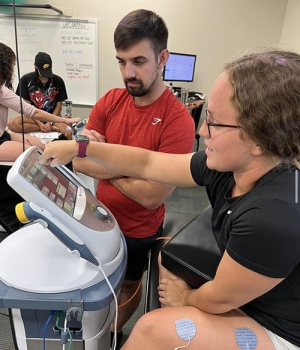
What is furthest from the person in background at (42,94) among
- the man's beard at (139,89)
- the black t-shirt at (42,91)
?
the man's beard at (139,89)

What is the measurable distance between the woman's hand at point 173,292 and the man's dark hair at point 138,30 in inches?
32.7

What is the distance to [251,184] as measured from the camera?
0.73 m

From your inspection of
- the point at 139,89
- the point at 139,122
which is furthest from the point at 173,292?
the point at 139,89

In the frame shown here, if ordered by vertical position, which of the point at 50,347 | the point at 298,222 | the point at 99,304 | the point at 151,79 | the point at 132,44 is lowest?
the point at 50,347

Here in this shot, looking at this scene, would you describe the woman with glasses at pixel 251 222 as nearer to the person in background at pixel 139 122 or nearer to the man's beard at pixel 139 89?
the person in background at pixel 139 122

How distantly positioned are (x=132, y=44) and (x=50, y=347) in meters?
1.04

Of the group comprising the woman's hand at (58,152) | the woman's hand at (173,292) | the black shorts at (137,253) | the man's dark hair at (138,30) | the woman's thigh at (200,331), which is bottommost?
the black shorts at (137,253)

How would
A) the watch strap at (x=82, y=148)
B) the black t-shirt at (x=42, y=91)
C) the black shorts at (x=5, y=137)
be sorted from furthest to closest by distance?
the black t-shirt at (x=42, y=91) < the black shorts at (x=5, y=137) < the watch strap at (x=82, y=148)

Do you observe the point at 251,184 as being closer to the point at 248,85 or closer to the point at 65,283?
the point at 248,85

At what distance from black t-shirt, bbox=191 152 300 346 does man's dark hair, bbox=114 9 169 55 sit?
0.66 m

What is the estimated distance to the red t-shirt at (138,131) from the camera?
3.60 ft

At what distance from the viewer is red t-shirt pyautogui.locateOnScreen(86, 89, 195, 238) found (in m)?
1.10

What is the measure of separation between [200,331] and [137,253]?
548 millimetres

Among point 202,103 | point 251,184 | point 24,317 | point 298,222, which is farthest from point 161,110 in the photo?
point 202,103
